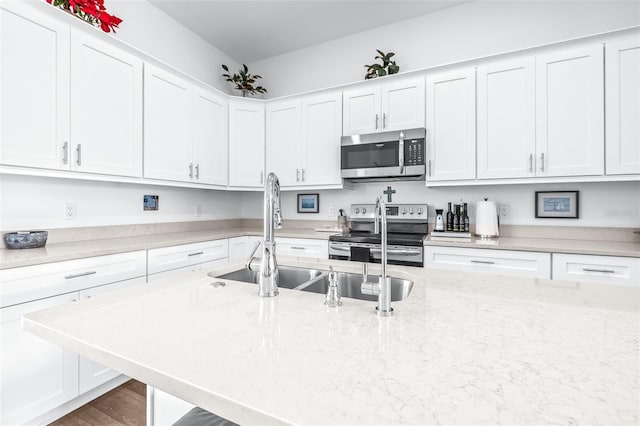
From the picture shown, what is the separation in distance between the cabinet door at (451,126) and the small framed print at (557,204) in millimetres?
636

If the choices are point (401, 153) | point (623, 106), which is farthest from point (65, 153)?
point (623, 106)

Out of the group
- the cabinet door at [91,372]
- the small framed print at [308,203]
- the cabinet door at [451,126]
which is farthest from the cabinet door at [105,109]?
the cabinet door at [451,126]

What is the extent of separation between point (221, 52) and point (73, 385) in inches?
142

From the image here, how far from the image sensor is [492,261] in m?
2.25

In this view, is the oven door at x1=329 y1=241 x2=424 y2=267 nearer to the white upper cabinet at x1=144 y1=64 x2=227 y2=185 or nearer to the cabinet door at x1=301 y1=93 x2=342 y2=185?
the cabinet door at x1=301 y1=93 x2=342 y2=185

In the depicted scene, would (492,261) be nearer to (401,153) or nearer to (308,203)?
(401,153)

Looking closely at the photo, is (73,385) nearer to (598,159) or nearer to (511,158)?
(511,158)

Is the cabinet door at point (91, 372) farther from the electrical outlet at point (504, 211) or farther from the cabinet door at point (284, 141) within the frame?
the electrical outlet at point (504, 211)

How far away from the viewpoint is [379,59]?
Result: 11.2 feet

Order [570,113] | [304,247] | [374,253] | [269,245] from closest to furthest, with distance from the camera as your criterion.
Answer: [269,245]
[570,113]
[374,253]
[304,247]

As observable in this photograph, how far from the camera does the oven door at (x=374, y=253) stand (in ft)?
8.18

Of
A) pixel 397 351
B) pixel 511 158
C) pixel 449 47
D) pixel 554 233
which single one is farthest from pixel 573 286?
pixel 449 47

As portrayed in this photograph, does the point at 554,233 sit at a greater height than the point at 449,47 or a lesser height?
lesser

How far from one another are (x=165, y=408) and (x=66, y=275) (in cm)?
136
